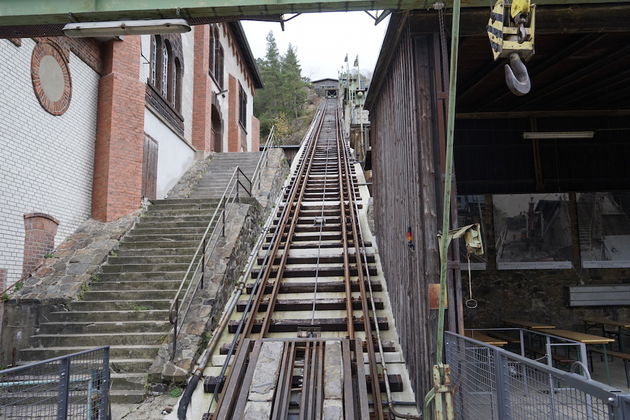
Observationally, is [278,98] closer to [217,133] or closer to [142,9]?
[217,133]

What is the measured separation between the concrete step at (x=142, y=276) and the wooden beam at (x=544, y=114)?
6.95 metres

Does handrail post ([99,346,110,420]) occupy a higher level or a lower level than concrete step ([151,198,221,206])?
lower

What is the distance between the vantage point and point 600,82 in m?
7.42

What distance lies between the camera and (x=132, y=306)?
7.56m

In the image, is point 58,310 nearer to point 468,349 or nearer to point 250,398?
point 250,398

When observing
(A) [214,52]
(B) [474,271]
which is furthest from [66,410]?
(A) [214,52]

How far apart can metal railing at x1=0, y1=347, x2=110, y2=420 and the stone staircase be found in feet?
4.01

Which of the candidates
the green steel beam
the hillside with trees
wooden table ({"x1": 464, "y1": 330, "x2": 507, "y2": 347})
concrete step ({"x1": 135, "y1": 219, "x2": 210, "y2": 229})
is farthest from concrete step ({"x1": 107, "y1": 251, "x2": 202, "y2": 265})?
the hillside with trees

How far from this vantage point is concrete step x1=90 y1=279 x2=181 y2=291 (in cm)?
803

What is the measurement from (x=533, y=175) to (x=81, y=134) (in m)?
10.7

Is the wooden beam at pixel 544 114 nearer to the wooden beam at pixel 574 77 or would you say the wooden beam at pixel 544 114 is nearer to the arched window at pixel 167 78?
the wooden beam at pixel 574 77

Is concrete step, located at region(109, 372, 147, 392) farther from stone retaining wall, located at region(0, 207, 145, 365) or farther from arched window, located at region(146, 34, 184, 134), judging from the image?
arched window, located at region(146, 34, 184, 134)

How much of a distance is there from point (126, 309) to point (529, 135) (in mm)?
8938

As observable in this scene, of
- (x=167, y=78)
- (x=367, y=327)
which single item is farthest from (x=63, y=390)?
(x=167, y=78)
